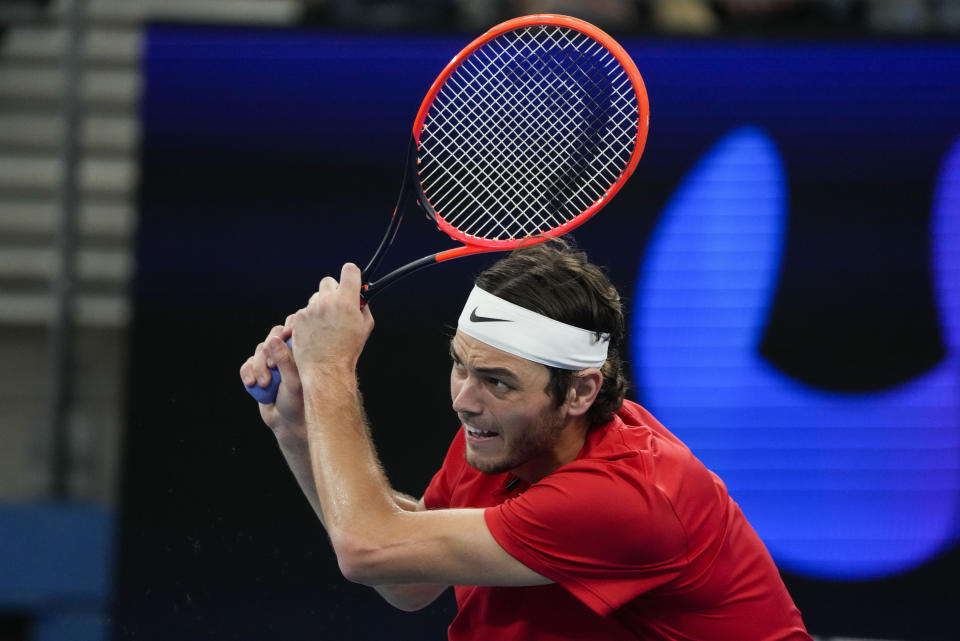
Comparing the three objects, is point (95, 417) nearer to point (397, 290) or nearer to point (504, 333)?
point (397, 290)

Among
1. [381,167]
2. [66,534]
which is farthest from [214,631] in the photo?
[381,167]

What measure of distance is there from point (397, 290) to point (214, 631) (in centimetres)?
155

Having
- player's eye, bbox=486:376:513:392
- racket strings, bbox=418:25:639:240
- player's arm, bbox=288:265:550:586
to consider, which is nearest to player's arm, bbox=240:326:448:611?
player's arm, bbox=288:265:550:586

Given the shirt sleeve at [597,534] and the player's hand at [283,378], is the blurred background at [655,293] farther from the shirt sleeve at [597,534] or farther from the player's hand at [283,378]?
the shirt sleeve at [597,534]

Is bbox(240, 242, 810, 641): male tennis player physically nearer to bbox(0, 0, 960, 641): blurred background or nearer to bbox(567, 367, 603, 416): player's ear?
bbox(567, 367, 603, 416): player's ear

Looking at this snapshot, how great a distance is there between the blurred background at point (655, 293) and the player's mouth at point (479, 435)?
2.26m

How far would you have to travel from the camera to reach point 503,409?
2.89 m

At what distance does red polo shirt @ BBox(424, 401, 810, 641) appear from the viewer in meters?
2.69

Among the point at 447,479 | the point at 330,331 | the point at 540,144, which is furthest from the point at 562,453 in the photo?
the point at 540,144

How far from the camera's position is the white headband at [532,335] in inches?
113

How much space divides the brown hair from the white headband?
0.8 inches

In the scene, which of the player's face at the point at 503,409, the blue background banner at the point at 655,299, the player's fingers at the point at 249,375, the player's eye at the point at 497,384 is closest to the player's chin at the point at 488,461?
the player's face at the point at 503,409

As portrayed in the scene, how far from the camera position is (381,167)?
17.0 ft

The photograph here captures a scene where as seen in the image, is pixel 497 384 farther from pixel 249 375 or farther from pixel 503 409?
pixel 249 375
